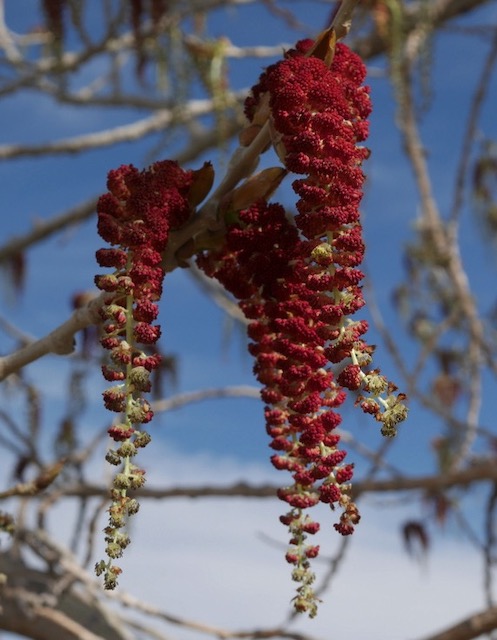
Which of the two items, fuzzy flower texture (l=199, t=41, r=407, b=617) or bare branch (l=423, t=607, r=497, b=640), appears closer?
fuzzy flower texture (l=199, t=41, r=407, b=617)

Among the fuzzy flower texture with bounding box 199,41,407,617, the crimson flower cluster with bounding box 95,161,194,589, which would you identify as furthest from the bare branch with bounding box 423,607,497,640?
the crimson flower cluster with bounding box 95,161,194,589

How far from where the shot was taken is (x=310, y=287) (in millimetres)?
852

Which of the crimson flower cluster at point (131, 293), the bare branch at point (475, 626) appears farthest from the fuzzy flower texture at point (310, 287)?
the bare branch at point (475, 626)

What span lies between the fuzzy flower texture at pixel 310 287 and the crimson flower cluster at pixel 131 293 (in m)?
0.10

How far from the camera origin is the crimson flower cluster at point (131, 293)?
2.69 ft

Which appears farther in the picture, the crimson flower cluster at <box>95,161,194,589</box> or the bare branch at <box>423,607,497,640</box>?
the bare branch at <box>423,607,497,640</box>

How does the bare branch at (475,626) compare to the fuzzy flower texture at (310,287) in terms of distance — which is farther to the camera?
the bare branch at (475,626)

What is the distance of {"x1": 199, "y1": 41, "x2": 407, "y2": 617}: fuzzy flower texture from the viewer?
85 centimetres

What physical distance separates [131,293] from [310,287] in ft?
0.60

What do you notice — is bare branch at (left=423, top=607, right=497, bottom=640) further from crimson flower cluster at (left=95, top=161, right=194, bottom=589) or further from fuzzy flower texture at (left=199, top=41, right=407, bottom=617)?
crimson flower cluster at (left=95, top=161, right=194, bottom=589)

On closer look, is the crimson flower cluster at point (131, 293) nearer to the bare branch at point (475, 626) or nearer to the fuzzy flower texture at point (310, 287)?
the fuzzy flower texture at point (310, 287)

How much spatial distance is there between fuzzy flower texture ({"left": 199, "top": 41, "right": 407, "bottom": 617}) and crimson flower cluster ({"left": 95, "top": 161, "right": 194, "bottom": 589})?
0.10 metres

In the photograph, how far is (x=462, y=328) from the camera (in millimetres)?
4355

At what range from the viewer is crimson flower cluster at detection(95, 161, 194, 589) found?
820 mm
